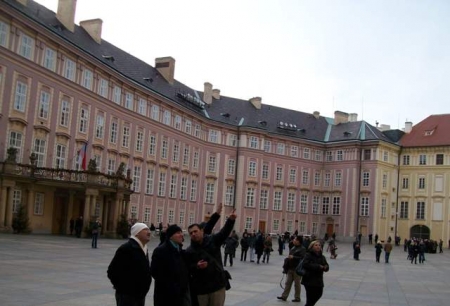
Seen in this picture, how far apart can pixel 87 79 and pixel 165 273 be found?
42.2m

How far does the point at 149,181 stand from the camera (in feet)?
190

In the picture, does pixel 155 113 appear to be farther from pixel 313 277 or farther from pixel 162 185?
pixel 313 277

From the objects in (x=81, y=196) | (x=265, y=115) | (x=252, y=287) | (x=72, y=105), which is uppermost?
(x=265, y=115)

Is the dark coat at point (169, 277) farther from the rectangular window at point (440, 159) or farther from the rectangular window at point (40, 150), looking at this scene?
the rectangular window at point (440, 159)

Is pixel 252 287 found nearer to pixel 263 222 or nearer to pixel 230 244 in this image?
pixel 230 244

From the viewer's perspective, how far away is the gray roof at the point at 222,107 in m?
Answer: 48.1

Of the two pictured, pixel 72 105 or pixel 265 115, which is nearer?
pixel 72 105

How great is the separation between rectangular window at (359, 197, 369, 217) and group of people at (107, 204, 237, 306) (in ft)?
226

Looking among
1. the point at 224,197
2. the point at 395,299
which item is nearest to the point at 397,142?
the point at 224,197

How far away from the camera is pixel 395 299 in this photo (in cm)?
1770

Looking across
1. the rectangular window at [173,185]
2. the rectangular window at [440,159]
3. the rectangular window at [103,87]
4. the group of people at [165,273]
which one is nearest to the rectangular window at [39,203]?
the rectangular window at [103,87]

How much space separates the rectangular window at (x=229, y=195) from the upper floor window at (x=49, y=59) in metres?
33.4

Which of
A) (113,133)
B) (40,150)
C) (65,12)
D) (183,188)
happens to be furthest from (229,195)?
(40,150)

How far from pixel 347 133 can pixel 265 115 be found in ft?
37.3
